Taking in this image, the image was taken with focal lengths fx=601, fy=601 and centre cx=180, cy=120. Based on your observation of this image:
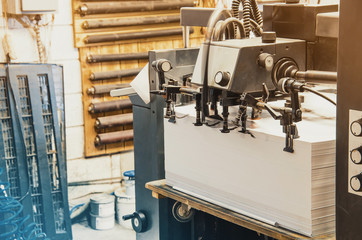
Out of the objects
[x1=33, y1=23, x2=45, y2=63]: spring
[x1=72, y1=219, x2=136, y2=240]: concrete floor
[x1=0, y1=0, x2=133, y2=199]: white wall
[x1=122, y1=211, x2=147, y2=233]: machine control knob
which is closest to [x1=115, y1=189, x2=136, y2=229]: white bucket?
[x1=72, y1=219, x2=136, y2=240]: concrete floor

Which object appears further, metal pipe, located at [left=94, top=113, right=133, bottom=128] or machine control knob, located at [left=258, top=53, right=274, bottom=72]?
metal pipe, located at [left=94, top=113, right=133, bottom=128]

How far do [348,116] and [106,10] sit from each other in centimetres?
335

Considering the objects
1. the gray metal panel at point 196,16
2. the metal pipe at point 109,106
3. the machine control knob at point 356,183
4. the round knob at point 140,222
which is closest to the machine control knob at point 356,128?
the machine control knob at point 356,183

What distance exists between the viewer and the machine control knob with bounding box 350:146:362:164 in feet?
5.15

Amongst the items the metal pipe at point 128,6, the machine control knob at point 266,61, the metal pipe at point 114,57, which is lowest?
the metal pipe at point 114,57

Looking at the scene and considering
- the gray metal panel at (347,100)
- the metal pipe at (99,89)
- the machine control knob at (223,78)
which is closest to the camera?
the gray metal panel at (347,100)

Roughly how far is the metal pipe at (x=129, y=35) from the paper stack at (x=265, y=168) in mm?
2505

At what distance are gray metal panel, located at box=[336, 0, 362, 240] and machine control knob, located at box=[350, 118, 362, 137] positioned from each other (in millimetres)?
22

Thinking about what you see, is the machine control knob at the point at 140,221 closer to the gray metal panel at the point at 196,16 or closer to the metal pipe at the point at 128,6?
the gray metal panel at the point at 196,16

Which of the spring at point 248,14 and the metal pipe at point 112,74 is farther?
the metal pipe at point 112,74

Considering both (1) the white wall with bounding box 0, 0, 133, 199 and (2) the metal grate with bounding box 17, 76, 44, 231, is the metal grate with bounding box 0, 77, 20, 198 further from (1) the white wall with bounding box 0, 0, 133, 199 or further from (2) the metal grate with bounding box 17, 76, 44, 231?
(1) the white wall with bounding box 0, 0, 133, 199

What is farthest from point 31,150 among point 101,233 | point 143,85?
point 143,85

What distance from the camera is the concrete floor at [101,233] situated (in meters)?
4.48

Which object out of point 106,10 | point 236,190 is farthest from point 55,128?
point 236,190
